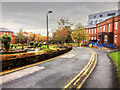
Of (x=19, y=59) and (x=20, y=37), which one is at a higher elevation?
(x=20, y=37)

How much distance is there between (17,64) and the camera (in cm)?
852

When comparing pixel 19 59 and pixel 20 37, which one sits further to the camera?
pixel 20 37

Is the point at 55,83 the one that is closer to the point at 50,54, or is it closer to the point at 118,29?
the point at 50,54

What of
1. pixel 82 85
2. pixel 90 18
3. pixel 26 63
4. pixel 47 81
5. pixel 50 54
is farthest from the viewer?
pixel 90 18

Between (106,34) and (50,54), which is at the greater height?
(106,34)

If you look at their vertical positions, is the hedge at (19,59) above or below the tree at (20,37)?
below

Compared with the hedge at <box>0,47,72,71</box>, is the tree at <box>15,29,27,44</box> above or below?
above

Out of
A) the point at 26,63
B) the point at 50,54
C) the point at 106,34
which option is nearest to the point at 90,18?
the point at 106,34

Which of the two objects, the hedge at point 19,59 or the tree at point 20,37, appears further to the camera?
the tree at point 20,37

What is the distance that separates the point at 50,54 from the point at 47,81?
746 cm

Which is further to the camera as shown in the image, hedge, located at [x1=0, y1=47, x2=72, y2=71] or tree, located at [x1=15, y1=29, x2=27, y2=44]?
tree, located at [x1=15, y1=29, x2=27, y2=44]

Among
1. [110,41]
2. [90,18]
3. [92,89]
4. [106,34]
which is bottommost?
[92,89]

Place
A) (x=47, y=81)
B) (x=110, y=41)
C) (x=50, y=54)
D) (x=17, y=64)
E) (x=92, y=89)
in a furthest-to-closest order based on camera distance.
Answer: (x=110, y=41), (x=50, y=54), (x=17, y=64), (x=47, y=81), (x=92, y=89)

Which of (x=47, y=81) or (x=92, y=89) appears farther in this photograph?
(x=47, y=81)
